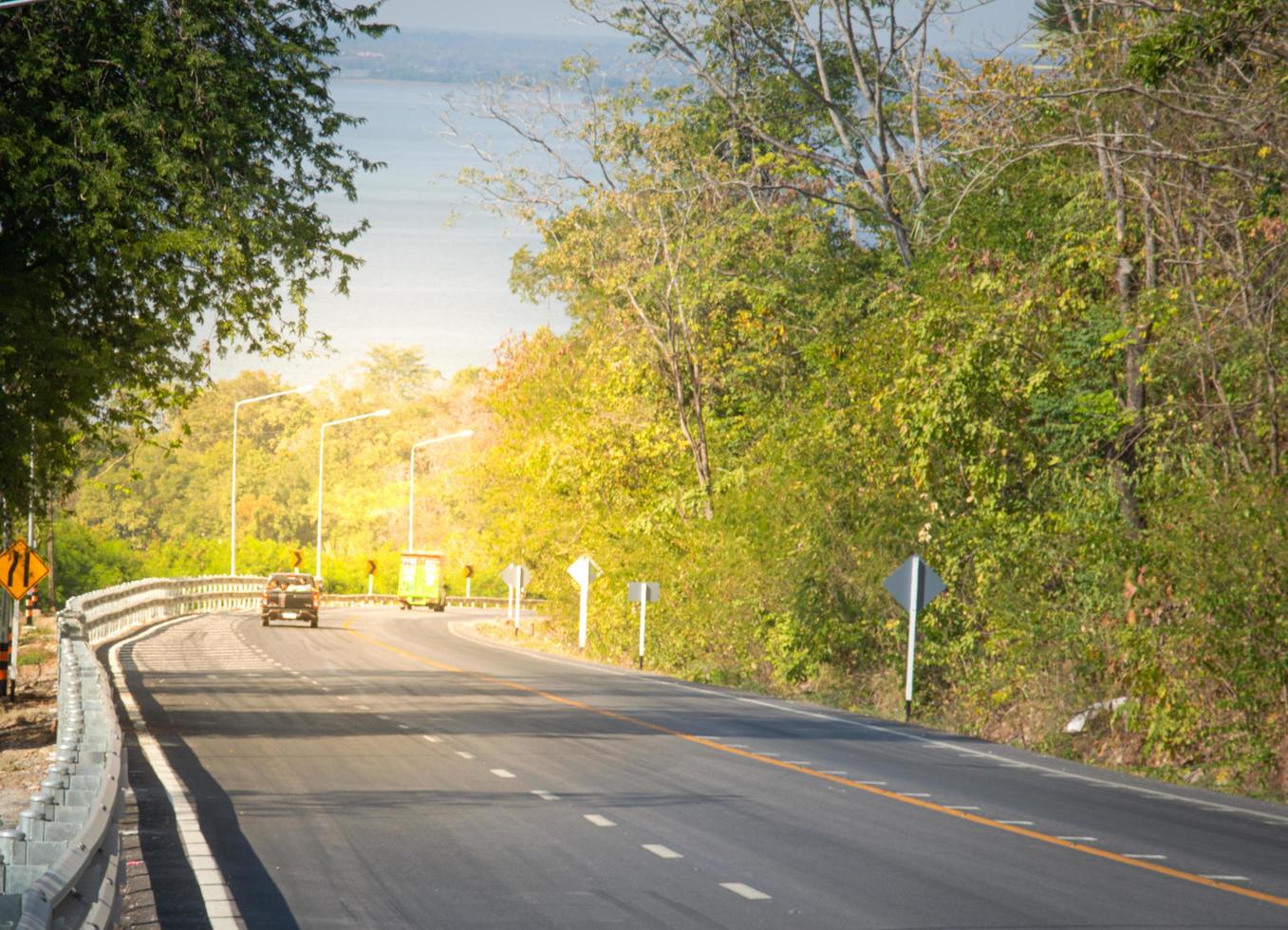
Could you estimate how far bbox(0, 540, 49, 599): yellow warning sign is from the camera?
28484 millimetres

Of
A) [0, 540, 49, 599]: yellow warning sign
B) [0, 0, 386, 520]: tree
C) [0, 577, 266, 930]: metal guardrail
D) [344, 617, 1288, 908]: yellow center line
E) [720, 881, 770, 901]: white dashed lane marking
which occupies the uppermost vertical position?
[0, 0, 386, 520]: tree

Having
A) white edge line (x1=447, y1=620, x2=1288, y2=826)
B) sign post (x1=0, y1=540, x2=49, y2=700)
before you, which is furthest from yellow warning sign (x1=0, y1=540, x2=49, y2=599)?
white edge line (x1=447, y1=620, x2=1288, y2=826)

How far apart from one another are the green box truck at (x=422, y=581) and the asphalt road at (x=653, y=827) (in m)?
56.6

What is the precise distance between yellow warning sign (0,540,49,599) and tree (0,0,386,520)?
4.26 metres

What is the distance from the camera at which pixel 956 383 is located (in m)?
25.0

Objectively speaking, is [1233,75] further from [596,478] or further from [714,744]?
[596,478]

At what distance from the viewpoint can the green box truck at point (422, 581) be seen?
8162 centimetres

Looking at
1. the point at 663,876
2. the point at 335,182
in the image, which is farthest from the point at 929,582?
the point at 663,876

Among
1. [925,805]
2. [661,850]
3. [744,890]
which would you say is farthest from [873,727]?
[744,890]

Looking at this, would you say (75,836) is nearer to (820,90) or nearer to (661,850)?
(661,850)

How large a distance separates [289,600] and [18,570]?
27.4m

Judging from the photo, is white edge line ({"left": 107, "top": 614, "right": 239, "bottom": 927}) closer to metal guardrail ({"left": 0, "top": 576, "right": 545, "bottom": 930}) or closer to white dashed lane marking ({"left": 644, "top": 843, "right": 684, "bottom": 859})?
metal guardrail ({"left": 0, "top": 576, "right": 545, "bottom": 930})

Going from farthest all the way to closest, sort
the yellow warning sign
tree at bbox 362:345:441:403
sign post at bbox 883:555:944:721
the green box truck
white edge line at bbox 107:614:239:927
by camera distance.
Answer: tree at bbox 362:345:441:403 < the green box truck < the yellow warning sign < sign post at bbox 883:555:944:721 < white edge line at bbox 107:614:239:927

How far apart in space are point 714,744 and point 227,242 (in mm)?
8990
